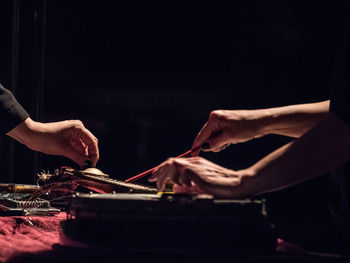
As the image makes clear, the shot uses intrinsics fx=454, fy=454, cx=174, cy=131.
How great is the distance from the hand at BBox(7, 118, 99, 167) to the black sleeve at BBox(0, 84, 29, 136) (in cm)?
6

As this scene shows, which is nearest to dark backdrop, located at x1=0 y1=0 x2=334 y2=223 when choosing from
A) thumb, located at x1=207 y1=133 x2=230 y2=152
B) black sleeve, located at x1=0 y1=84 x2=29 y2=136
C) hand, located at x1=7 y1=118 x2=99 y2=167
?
hand, located at x1=7 y1=118 x2=99 y2=167

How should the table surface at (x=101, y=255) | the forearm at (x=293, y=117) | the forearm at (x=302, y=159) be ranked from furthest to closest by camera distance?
the forearm at (x=293, y=117)
the forearm at (x=302, y=159)
the table surface at (x=101, y=255)

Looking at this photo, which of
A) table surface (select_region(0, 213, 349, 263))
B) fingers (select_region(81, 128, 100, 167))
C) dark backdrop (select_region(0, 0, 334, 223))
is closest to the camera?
table surface (select_region(0, 213, 349, 263))

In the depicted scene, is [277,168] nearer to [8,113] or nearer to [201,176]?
[201,176]

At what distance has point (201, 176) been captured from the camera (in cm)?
90

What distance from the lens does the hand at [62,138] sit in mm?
1579

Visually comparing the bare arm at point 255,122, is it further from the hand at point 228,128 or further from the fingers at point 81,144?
the fingers at point 81,144

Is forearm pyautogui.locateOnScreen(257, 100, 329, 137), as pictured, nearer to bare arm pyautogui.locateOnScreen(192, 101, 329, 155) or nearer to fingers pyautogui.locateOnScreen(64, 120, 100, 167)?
bare arm pyautogui.locateOnScreen(192, 101, 329, 155)

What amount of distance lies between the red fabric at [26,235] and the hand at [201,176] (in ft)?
0.91

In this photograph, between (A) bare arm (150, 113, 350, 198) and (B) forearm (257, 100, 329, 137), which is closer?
(A) bare arm (150, 113, 350, 198)

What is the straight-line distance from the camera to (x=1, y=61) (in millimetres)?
3561

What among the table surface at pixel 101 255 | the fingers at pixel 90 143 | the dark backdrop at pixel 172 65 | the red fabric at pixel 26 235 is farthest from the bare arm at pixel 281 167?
the dark backdrop at pixel 172 65

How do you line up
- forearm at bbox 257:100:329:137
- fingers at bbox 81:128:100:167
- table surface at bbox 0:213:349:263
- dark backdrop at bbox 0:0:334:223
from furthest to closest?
dark backdrop at bbox 0:0:334:223 → fingers at bbox 81:128:100:167 → forearm at bbox 257:100:329:137 → table surface at bbox 0:213:349:263

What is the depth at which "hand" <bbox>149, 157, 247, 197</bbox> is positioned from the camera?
89 centimetres
